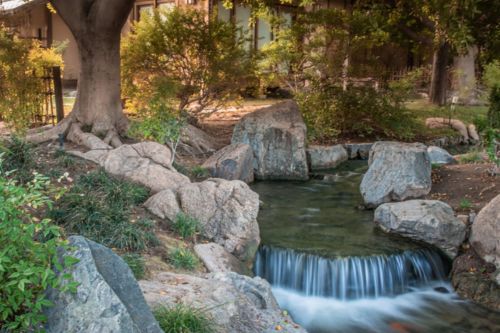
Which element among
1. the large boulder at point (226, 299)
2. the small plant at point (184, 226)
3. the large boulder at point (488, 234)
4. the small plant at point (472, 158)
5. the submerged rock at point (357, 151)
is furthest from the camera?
the submerged rock at point (357, 151)

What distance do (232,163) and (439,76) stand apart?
12.2m

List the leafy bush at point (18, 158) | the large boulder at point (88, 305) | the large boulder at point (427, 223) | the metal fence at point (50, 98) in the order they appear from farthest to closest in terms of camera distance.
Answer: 1. the metal fence at point (50, 98)
2. the large boulder at point (427, 223)
3. the leafy bush at point (18, 158)
4. the large boulder at point (88, 305)

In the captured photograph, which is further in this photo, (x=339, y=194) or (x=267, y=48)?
(x=267, y=48)

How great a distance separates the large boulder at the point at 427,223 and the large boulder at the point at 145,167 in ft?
11.2

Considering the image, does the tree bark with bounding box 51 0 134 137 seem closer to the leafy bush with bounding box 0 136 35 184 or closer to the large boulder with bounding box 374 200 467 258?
the leafy bush with bounding box 0 136 35 184

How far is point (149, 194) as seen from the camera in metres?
8.77

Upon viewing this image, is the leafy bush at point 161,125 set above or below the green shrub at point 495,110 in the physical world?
below

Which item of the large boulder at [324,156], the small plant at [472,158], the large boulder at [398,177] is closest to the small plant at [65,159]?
the large boulder at [398,177]

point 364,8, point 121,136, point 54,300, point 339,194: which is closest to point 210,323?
point 54,300

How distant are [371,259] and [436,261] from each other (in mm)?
1125

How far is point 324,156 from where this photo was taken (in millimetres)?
14156

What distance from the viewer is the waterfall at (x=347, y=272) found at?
27.2 ft

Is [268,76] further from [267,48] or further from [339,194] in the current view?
[339,194]

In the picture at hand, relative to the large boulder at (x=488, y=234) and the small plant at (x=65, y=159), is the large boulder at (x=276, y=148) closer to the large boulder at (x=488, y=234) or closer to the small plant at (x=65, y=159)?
the small plant at (x=65, y=159)
